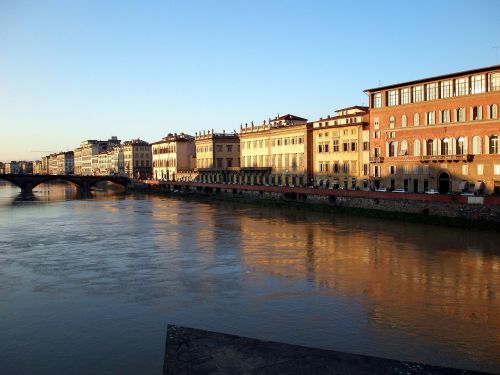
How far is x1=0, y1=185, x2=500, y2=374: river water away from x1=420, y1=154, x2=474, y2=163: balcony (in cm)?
877

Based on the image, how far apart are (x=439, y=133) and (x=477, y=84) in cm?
583

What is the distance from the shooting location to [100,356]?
1517 cm

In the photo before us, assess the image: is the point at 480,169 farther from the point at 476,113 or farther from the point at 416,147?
the point at 416,147

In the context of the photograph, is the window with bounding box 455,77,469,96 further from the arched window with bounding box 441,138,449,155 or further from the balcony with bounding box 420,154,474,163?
the balcony with bounding box 420,154,474,163

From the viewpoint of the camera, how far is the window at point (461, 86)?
45312mm

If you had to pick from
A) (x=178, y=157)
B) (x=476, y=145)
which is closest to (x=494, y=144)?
(x=476, y=145)

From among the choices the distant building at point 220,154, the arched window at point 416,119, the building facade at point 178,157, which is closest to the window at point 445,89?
the arched window at point 416,119

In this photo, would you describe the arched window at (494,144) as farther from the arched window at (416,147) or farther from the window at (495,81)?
the arched window at (416,147)

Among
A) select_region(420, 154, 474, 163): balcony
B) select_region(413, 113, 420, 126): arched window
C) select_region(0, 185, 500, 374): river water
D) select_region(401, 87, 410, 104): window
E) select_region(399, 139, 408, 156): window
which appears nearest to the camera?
select_region(0, 185, 500, 374): river water

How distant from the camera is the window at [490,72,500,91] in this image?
140ft

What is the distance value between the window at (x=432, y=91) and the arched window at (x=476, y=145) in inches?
235

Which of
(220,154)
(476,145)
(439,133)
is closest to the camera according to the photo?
(476,145)

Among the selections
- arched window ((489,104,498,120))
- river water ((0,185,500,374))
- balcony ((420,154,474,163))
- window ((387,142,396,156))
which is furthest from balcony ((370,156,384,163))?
river water ((0,185,500,374))

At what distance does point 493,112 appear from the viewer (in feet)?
142
